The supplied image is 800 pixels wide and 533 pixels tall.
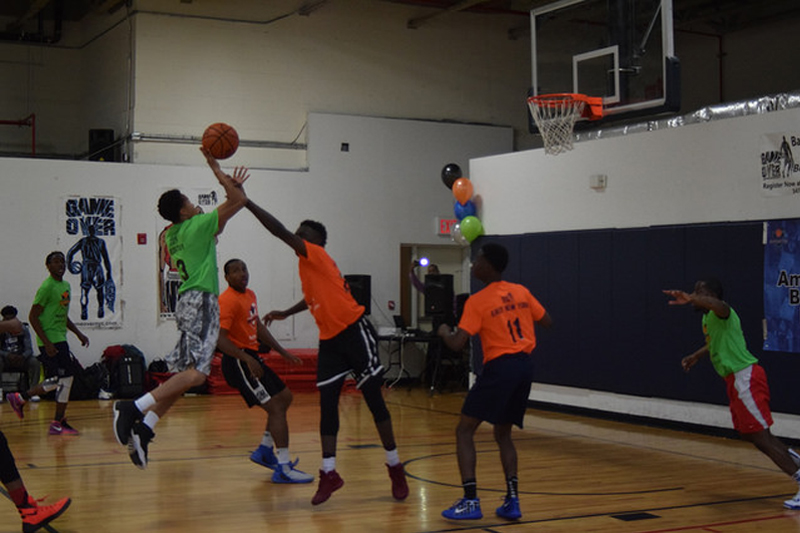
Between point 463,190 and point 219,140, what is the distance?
7.39 metres

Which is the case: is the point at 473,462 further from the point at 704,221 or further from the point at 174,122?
the point at 174,122

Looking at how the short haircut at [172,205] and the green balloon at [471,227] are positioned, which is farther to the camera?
the green balloon at [471,227]

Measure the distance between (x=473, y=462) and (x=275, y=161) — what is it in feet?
36.4

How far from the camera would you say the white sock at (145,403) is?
6.53 m

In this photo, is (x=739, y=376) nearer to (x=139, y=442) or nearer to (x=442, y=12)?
(x=139, y=442)

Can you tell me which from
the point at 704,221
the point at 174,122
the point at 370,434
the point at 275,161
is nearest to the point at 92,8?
the point at 174,122

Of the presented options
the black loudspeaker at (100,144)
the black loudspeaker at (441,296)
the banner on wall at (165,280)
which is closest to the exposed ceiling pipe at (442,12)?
the black loudspeaker at (441,296)

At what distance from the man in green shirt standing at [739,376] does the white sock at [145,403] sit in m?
3.71

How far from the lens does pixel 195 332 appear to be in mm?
6883

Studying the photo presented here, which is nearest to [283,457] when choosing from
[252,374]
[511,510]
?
[252,374]

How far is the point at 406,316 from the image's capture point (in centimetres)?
1784

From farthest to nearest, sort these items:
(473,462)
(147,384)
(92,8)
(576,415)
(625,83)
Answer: (92,8) → (147,384) → (576,415) → (625,83) → (473,462)

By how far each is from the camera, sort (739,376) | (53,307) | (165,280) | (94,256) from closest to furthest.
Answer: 1. (739,376)
2. (53,307)
3. (94,256)
4. (165,280)

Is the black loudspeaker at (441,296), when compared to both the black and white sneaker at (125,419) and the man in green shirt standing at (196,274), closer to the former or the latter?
the man in green shirt standing at (196,274)
